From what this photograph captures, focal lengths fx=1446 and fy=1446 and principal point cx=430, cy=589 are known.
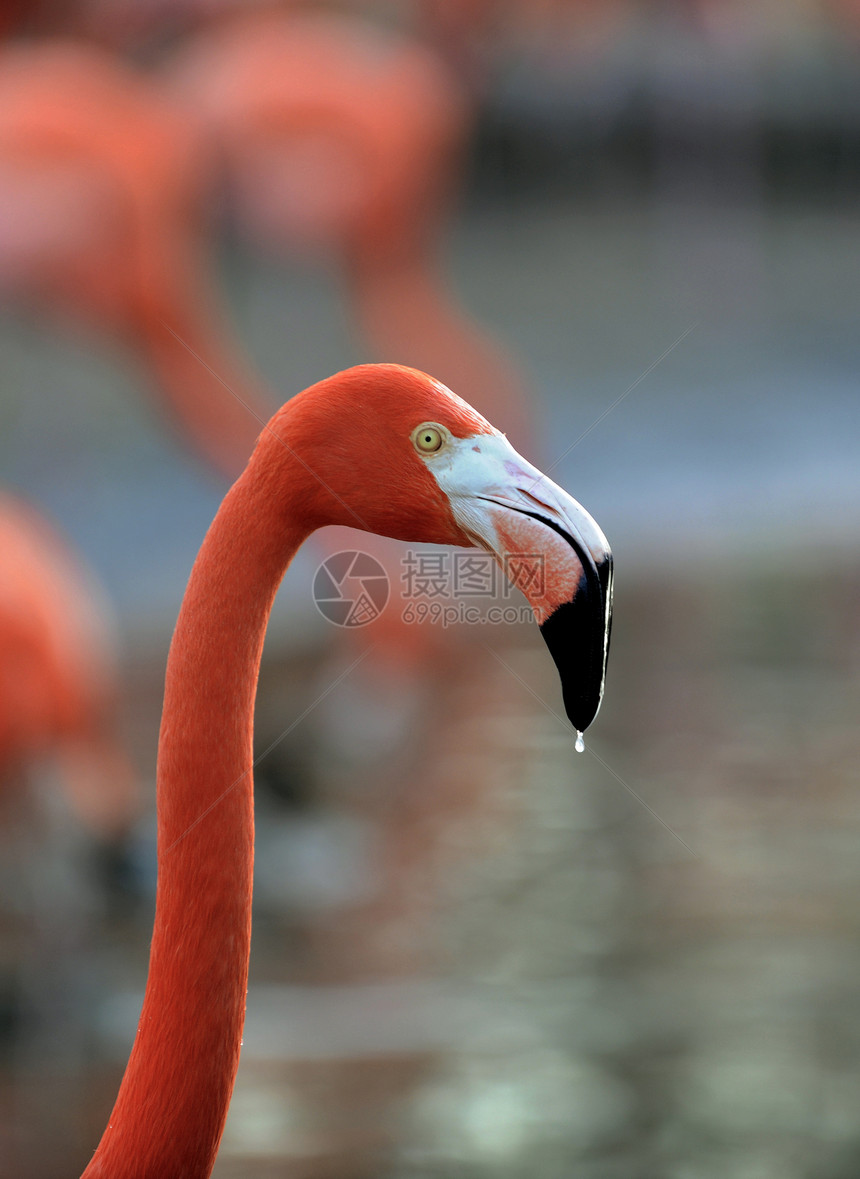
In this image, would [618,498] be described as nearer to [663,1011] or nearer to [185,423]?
[185,423]

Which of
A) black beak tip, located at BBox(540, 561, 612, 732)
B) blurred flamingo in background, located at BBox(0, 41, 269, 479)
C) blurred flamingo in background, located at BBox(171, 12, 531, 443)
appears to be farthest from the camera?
blurred flamingo in background, located at BBox(171, 12, 531, 443)

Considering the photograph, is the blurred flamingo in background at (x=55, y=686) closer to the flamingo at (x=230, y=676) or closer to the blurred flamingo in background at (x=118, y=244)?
the blurred flamingo in background at (x=118, y=244)

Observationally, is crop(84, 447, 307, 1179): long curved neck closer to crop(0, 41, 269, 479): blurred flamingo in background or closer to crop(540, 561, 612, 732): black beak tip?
crop(540, 561, 612, 732): black beak tip

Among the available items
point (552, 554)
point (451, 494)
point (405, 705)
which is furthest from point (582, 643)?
point (405, 705)

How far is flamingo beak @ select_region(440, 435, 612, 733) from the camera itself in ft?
4.61

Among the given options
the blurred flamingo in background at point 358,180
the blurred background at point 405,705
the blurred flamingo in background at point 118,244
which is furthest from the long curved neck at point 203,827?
the blurred flamingo in background at point 358,180

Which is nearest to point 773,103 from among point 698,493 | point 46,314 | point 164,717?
point 698,493

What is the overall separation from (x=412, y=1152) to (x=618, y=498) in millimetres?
4929

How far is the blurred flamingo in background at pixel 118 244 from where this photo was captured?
4887 millimetres

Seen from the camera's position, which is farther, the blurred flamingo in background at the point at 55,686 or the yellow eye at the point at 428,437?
the blurred flamingo in background at the point at 55,686

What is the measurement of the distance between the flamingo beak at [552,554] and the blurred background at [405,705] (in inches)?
72.3

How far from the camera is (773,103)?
40.9 ft

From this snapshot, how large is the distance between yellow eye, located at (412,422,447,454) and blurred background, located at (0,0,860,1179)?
1.92m

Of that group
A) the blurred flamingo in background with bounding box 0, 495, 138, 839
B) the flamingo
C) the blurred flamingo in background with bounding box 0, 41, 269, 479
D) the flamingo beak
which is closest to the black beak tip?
the flamingo beak
